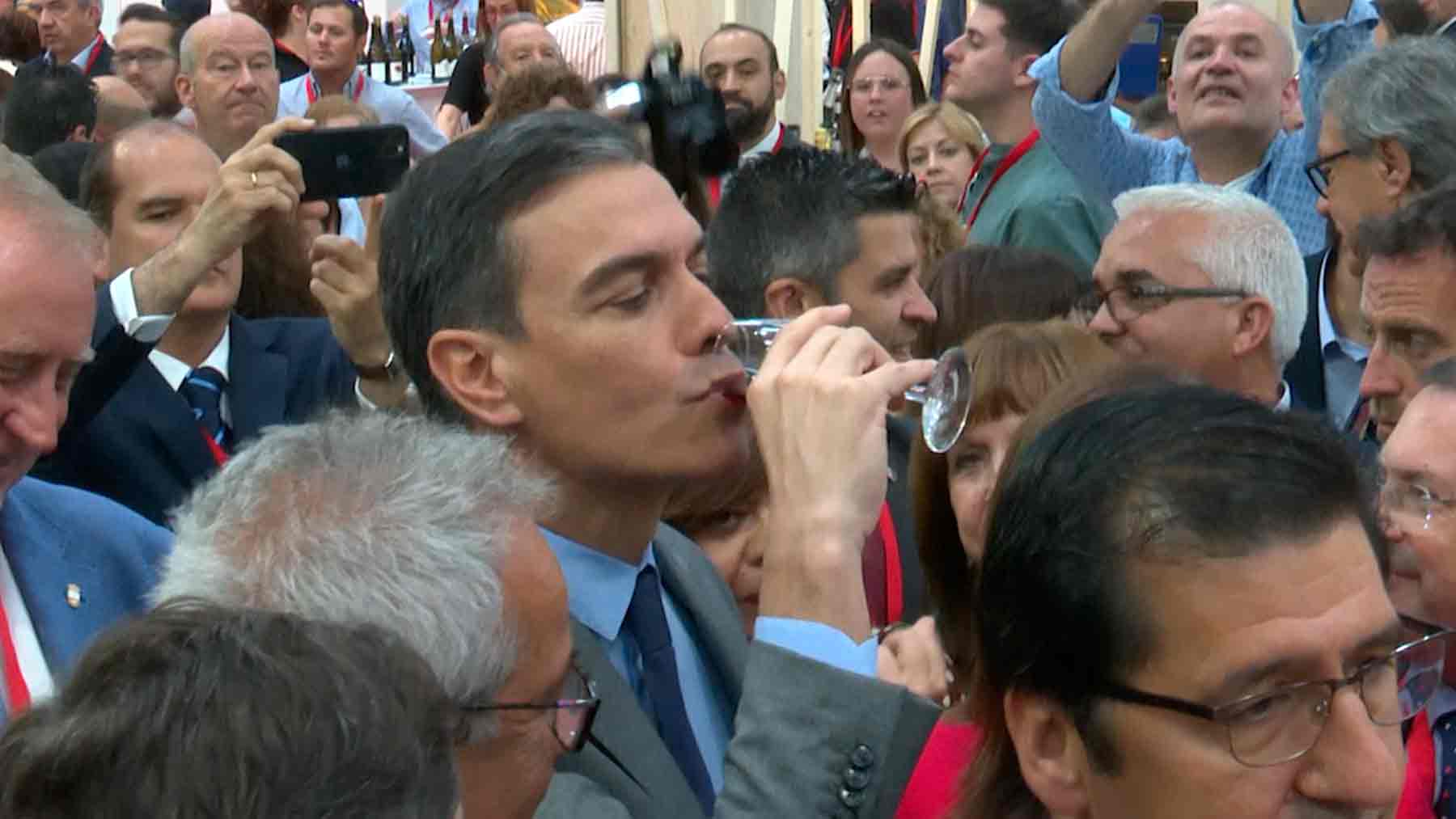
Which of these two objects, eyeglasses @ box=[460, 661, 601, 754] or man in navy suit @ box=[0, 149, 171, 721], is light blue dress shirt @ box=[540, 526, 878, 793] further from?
man in navy suit @ box=[0, 149, 171, 721]

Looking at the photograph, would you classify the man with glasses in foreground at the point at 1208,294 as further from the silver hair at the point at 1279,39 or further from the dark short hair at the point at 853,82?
the dark short hair at the point at 853,82

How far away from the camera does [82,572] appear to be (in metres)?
2.49

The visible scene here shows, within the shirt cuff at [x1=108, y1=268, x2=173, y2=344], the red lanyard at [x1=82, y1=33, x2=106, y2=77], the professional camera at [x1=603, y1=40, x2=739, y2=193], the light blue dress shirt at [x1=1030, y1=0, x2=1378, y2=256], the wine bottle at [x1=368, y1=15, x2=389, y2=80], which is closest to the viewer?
the shirt cuff at [x1=108, y1=268, x2=173, y2=344]

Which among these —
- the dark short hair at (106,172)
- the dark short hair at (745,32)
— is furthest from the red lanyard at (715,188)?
the dark short hair at (745,32)

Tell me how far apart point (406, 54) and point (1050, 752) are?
1090cm

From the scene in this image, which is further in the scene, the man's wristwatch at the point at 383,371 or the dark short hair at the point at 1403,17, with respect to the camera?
the dark short hair at the point at 1403,17

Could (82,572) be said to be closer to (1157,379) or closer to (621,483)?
(621,483)

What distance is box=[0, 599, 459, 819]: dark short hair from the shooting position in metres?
1.13

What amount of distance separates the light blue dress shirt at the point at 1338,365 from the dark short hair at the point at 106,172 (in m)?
2.62

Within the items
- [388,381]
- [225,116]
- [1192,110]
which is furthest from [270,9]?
[388,381]

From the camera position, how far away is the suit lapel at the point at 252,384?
415cm

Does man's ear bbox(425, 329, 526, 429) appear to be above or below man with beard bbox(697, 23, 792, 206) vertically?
above

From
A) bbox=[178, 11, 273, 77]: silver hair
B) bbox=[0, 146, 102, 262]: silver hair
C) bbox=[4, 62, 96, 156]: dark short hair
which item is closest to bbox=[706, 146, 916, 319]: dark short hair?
bbox=[0, 146, 102, 262]: silver hair

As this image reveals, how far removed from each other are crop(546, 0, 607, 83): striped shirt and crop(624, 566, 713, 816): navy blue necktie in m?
7.57
